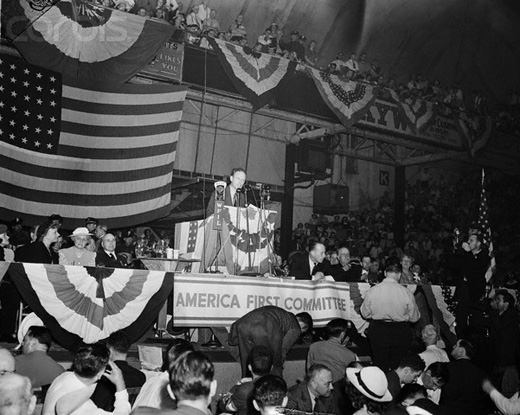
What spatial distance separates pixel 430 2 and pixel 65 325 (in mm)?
17669

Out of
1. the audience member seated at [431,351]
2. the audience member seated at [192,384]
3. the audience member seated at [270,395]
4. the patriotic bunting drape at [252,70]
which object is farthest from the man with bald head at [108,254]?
the patriotic bunting drape at [252,70]

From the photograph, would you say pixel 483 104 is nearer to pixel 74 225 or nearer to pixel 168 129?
pixel 168 129

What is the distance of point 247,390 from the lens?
4742 mm

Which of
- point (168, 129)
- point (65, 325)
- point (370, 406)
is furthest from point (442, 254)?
point (370, 406)

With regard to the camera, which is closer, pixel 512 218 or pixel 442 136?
pixel 442 136

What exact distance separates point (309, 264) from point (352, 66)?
1024cm

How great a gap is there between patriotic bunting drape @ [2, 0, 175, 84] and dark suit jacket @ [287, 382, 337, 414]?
28.1ft

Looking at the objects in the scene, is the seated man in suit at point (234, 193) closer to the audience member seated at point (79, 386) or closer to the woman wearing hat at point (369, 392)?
the audience member seated at point (79, 386)

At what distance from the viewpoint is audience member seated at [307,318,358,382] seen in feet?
20.5

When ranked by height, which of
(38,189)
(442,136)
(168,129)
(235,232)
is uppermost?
(442,136)

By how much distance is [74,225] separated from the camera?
11.7 metres

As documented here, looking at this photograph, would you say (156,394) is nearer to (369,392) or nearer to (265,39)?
(369,392)

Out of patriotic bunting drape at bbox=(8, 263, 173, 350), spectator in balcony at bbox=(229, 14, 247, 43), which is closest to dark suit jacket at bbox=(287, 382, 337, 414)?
patriotic bunting drape at bbox=(8, 263, 173, 350)

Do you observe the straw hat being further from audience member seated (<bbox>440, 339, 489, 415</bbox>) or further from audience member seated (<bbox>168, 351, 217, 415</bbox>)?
audience member seated (<bbox>440, 339, 489, 415</bbox>)
